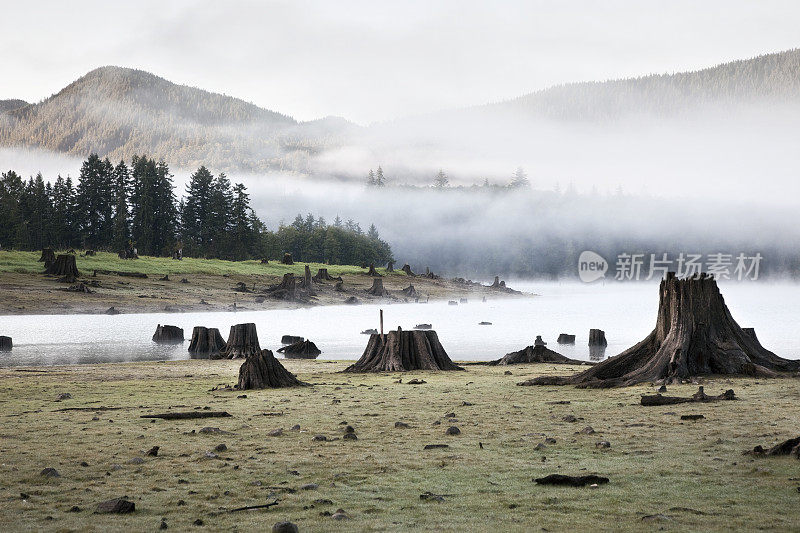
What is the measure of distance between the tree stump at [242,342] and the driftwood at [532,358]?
9.41 metres

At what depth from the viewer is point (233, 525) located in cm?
647

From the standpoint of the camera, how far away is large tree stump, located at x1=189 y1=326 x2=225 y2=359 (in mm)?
35344

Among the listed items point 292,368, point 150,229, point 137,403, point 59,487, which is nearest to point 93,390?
point 137,403

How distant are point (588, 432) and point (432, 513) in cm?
482

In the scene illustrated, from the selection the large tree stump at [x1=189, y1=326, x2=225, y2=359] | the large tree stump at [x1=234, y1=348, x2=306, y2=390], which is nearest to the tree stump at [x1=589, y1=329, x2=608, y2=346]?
the large tree stump at [x1=189, y1=326, x2=225, y2=359]

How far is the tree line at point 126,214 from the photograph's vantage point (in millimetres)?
130000

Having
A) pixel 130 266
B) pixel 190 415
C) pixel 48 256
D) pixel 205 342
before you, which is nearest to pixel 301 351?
pixel 205 342

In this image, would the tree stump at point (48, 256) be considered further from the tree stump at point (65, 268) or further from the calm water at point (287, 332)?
the calm water at point (287, 332)

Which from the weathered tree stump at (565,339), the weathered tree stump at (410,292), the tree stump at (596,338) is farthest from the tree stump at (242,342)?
the weathered tree stump at (410,292)

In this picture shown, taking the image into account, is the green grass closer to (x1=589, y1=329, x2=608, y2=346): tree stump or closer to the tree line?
the tree line

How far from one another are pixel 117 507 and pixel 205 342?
2941cm

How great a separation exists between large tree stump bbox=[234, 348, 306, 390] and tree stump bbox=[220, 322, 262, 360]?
1202 centimetres

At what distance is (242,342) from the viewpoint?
31547mm

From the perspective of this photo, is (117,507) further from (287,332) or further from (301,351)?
(287,332)
